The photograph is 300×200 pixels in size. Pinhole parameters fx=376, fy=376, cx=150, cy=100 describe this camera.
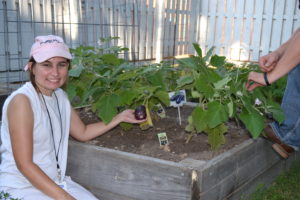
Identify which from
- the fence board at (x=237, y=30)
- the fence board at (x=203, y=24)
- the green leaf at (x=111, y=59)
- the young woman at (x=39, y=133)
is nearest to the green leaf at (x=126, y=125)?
the young woman at (x=39, y=133)

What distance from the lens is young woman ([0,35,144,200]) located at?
1610 millimetres

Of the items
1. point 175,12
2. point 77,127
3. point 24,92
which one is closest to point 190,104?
point 77,127

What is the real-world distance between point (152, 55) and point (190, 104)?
3.80 m

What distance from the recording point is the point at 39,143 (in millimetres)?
1759

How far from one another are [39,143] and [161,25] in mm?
5237

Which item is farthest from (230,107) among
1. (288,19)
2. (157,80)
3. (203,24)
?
(203,24)

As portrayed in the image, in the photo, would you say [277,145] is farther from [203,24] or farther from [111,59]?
[203,24]

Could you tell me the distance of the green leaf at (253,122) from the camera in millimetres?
1750

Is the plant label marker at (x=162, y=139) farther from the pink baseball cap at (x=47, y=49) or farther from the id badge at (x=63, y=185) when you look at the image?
the pink baseball cap at (x=47, y=49)

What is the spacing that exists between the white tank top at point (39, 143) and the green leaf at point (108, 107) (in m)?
0.21

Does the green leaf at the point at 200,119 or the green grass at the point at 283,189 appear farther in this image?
the green grass at the point at 283,189

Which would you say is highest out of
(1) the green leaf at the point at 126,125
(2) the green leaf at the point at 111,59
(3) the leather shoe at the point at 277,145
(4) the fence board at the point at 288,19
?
(4) the fence board at the point at 288,19

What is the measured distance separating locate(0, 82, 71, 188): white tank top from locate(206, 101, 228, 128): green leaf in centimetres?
72

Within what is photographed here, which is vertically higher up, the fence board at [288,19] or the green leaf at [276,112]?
the fence board at [288,19]
